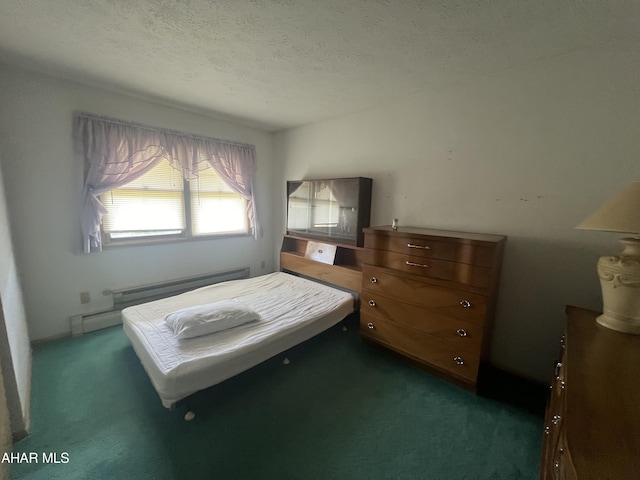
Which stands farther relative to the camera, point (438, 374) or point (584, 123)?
point (438, 374)

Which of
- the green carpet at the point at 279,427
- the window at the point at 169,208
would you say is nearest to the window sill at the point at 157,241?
the window at the point at 169,208

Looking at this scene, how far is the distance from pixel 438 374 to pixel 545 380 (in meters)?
0.79

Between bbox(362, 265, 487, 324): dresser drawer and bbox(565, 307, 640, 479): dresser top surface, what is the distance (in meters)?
0.53

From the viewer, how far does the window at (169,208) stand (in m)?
2.68

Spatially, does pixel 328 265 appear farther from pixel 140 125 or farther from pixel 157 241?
pixel 140 125

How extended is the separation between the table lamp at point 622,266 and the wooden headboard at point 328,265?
5.18 ft

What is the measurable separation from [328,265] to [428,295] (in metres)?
1.29

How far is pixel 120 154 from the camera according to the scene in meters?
2.54

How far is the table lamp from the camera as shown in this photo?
1.15 metres

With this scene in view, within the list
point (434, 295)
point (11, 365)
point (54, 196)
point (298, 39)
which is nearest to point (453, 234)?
point (434, 295)

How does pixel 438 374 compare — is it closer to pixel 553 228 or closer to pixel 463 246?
pixel 463 246

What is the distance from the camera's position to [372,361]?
2.21 m

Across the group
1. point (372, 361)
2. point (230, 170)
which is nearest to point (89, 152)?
point (230, 170)

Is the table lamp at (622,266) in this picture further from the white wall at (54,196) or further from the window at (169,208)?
the white wall at (54,196)
